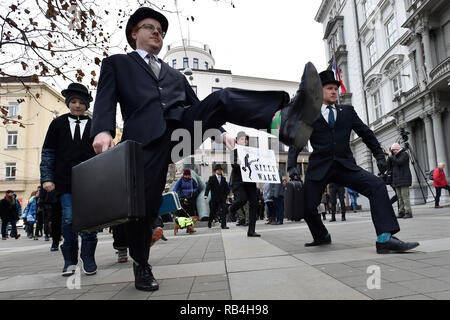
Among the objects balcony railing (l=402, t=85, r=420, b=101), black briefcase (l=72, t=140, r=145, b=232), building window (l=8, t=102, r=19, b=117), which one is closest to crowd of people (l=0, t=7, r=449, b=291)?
black briefcase (l=72, t=140, r=145, b=232)

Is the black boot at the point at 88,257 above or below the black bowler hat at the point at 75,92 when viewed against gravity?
below

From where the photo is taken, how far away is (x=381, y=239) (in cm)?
343

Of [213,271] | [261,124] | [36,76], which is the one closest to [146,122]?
[261,124]

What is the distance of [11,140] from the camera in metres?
41.4

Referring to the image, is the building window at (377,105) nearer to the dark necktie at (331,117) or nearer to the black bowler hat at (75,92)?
the dark necktie at (331,117)

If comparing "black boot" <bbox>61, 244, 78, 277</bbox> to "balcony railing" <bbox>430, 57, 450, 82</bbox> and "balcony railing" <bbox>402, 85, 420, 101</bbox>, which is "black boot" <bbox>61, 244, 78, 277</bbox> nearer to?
"balcony railing" <bbox>430, 57, 450, 82</bbox>

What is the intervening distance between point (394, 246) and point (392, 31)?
24.7 meters

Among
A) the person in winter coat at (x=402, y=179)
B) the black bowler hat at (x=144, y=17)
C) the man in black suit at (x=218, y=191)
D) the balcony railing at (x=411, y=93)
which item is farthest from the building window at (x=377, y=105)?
the black bowler hat at (x=144, y=17)

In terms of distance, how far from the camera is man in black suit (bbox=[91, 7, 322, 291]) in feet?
7.68

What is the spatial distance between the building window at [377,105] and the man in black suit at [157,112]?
2694cm

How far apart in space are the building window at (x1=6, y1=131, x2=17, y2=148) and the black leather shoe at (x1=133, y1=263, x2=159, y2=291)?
45675mm

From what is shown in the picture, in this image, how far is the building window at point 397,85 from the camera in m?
22.9

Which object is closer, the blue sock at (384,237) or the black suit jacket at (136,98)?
the black suit jacket at (136,98)

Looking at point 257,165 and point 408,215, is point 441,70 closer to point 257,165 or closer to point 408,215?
point 408,215
